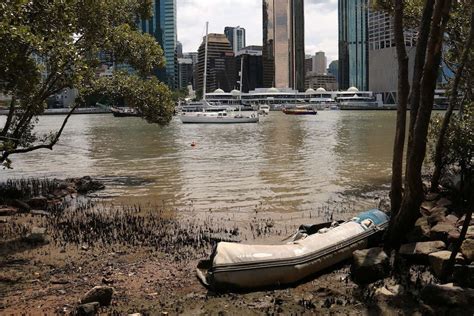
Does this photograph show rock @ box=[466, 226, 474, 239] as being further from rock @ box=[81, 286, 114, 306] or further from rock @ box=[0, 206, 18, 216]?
rock @ box=[0, 206, 18, 216]

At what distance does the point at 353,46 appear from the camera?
137 meters

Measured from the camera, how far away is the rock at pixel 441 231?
312 inches

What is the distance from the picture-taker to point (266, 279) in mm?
7020

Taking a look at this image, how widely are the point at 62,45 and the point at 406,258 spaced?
7.61 m

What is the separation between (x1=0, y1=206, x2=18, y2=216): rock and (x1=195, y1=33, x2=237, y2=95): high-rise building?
483ft

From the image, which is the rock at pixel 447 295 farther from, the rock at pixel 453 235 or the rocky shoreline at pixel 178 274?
the rock at pixel 453 235

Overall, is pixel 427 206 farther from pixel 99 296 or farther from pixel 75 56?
pixel 75 56

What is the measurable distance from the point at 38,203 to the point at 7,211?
1.52 meters

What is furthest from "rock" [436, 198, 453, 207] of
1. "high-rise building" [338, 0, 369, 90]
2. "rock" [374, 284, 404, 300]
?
"high-rise building" [338, 0, 369, 90]

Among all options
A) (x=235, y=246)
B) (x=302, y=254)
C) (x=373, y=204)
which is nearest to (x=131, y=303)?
(x=235, y=246)

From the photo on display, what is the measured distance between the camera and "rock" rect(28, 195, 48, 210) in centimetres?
1370

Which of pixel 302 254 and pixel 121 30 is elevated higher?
pixel 121 30

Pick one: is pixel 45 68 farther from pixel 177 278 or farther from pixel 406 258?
pixel 406 258

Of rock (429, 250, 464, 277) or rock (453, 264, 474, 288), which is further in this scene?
rock (429, 250, 464, 277)
